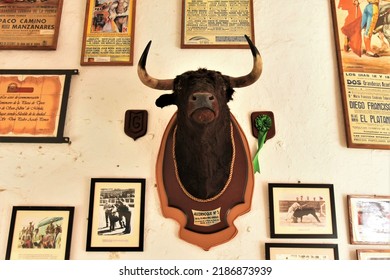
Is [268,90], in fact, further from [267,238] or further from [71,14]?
[71,14]

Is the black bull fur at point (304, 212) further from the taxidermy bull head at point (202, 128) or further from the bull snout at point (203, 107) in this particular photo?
the bull snout at point (203, 107)

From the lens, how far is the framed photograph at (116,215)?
2049 millimetres

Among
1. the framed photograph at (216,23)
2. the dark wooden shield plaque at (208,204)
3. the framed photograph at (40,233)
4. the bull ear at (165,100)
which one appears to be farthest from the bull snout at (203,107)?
the framed photograph at (40,233)

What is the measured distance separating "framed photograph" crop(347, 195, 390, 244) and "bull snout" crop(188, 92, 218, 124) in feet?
3.05

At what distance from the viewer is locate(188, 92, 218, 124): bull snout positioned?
1856mm

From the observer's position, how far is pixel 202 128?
195 centimetres

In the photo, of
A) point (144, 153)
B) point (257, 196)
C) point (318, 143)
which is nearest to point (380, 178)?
point (318, 143)

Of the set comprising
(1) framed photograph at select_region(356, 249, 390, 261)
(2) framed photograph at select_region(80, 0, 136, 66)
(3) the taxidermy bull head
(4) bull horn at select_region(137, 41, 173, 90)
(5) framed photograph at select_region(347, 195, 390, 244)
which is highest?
(2) framed photograph at select_region(80, 0, 136, 66)

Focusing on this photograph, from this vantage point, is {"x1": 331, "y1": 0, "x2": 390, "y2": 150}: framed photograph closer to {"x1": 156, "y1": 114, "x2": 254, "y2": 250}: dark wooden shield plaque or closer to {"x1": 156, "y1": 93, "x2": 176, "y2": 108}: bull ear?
{"x1": 156, "y1": 114, "x2": 254, "y2": 250}: dark wooden shield plaque

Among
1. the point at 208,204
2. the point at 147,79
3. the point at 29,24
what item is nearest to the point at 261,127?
the point at 208,204

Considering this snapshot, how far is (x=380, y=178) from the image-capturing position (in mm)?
2197

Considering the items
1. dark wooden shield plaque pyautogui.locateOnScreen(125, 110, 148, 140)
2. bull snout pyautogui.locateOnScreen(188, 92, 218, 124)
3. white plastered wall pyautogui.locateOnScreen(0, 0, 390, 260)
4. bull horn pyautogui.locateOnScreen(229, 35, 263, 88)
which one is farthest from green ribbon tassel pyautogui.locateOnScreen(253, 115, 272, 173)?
dark wooden shield plaque pyautogui.locateOnScreen(125, 110, 148, 140)

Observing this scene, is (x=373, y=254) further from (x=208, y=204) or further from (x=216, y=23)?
(x=216, y=23)
